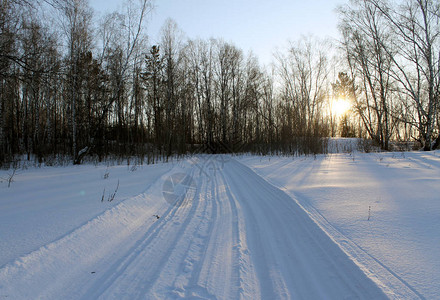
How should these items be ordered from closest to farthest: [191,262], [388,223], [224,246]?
[191,262] → [224,246] → [388,223]

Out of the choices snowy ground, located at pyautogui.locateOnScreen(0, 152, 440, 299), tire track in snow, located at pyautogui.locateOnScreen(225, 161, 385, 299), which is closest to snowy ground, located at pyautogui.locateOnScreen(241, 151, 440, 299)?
snowy ground, located at pyautogui.locateOnScreen(0, 152, 440, 299)

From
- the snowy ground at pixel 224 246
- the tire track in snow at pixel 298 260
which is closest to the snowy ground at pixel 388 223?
the snowy ground at pixel 224 246

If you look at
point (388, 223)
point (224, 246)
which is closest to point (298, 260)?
point (224, 246)

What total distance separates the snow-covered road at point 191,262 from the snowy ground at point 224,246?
1 cm

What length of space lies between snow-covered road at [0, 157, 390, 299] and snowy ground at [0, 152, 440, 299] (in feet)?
0.04

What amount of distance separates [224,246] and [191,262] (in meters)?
0.48

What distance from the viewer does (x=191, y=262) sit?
2240 mm

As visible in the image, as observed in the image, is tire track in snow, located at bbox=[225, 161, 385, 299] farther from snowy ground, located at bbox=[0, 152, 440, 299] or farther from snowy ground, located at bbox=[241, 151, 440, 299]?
snowy ground, located at bbox=[241, 151, 440, 299]

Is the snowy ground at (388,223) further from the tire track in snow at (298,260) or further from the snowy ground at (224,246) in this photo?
the tire track in snow at (298,260)

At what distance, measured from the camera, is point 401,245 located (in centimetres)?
226

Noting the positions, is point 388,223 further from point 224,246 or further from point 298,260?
point 224,246

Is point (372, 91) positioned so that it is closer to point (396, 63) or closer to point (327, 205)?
point (396, 63)

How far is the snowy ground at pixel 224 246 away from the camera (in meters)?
1.79

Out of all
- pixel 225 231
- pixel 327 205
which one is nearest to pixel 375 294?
pixel 225 231
